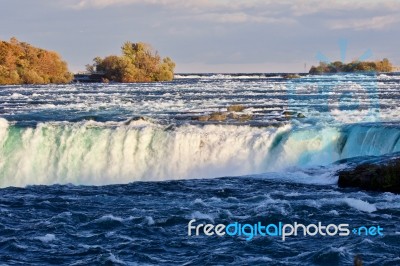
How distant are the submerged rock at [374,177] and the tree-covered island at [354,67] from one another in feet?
421

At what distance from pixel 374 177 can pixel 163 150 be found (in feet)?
34.4

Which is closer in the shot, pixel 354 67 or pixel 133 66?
pixel 133 66

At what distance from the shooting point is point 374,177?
72.6 feet

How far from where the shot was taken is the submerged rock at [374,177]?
→ 71.4 feet

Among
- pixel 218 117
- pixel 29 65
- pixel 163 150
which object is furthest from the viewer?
pixel 29 65

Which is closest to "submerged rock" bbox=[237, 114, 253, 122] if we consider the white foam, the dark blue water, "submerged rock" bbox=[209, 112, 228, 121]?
"submerged rock" bbox=[209, 112, 228, 121]

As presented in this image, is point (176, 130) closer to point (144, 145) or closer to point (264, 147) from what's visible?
point (144, 145)

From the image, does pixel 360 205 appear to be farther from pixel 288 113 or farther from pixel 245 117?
pixel 288 113

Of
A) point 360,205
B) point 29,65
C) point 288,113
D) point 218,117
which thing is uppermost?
point 29,65

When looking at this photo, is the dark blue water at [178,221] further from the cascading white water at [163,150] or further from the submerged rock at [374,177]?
the cascading white water at [163,150]

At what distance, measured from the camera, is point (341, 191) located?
72.2ft

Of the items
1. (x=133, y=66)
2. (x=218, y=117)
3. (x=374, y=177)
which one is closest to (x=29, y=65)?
(x=133, y=66)

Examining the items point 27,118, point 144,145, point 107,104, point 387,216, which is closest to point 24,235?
point 387,216

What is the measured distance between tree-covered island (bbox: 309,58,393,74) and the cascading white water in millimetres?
121152
